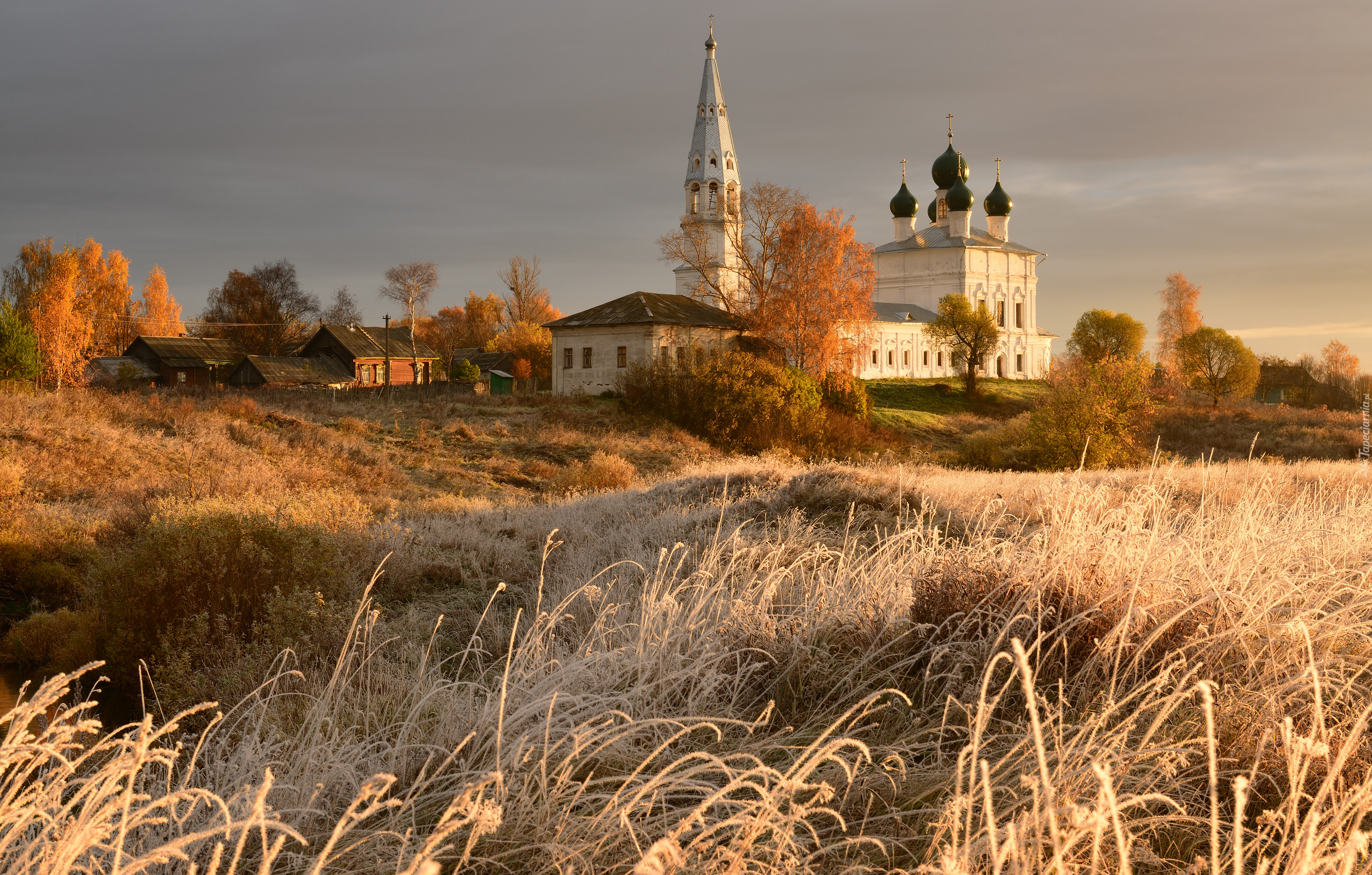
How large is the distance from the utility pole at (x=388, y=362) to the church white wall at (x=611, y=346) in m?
7.50

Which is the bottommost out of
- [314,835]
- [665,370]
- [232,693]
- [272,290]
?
[232,693]

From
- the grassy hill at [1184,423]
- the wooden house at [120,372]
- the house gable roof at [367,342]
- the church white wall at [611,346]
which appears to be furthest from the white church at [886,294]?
the wooden house at [120,372]

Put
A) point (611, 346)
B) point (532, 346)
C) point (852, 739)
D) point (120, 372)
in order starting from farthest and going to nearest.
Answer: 1. point (532, 346)
2. point (120, 372)
3. point (611, 346)
4. point (852, 739)

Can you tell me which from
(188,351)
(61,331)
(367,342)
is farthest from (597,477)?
(188,351)

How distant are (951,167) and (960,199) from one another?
10.0 ft

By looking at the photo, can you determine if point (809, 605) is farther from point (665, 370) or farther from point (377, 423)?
point (665, 370)

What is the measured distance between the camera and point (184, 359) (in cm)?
5756

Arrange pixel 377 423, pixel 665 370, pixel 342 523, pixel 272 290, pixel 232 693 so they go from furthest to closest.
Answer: pixel 272 290 < pixel 665 370 < pixel 377 423 < pixel 342 523 < pixel 232 693

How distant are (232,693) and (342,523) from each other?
549 centimetres

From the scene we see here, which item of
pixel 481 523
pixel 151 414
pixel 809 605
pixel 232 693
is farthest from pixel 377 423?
pixel 809 605

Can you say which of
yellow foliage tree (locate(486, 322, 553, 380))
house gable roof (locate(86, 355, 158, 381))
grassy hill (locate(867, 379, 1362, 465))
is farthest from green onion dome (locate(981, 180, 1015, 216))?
house gable roof (locate(86, 355, 158, 381))

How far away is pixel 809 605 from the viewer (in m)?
5.82

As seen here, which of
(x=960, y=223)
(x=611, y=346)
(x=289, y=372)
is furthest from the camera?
(x=960, y=223)

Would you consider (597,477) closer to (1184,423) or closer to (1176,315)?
(1184,423)
